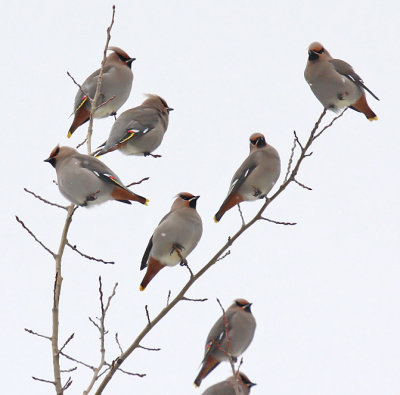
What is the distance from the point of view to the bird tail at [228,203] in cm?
621

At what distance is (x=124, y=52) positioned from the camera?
25.4ft

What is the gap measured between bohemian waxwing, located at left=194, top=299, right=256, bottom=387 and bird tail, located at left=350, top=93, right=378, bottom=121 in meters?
1.96

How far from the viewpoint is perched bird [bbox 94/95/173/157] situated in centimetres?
682

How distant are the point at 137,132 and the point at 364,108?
200 centimetres

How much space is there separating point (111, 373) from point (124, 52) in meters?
4.82

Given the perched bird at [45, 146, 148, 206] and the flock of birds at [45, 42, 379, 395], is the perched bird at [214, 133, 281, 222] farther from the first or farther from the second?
the perched bird at [45, 146, 148, 206]

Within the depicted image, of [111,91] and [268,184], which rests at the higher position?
[111,91]

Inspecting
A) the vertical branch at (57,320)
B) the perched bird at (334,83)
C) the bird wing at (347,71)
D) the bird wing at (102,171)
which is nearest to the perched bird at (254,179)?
the perched bird at (334,83)

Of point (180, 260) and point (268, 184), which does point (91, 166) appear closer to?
→ point (180, 260)

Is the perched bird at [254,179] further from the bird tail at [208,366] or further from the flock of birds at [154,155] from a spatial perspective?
the bird tail at [208,366]

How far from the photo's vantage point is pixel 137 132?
271 inches

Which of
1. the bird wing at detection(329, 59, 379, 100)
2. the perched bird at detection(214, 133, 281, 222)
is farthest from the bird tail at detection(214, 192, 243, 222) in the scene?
the bird wing at detection(329, 59, 379, 100)

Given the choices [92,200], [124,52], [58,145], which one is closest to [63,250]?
[92,200]

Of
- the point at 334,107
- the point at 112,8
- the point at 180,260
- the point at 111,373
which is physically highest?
the point at 334,107
